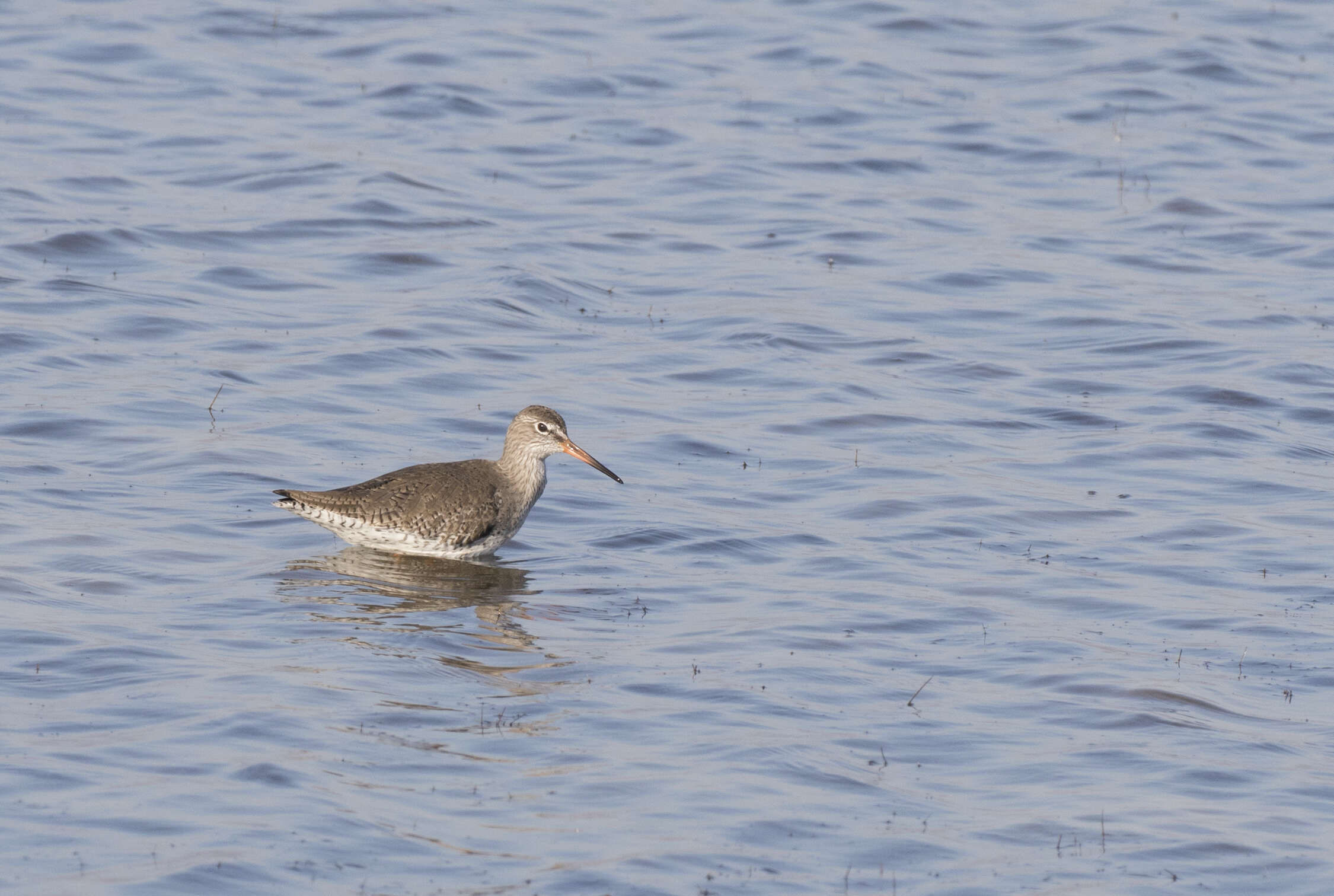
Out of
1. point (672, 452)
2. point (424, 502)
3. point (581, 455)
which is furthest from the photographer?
point (672, 452)

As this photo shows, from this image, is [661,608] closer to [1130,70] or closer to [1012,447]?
[1012,447]

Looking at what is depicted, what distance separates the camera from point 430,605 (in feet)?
47.2

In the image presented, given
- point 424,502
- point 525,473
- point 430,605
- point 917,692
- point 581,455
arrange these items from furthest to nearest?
point 581,455 < point 525,473 < point 424,502 < point 430,605 < point 917,692

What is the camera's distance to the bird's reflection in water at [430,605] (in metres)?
13.0

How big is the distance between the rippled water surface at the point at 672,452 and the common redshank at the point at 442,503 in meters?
0.31

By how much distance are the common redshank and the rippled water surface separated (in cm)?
31

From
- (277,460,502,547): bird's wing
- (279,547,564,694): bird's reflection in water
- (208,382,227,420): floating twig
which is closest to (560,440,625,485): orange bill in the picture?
(277,460,502,547): bird's wing

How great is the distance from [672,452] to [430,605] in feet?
15.6

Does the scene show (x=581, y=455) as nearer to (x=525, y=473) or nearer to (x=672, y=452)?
(x=525, y=473)

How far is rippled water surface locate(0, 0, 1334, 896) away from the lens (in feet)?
34.5

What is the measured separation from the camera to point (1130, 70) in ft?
120

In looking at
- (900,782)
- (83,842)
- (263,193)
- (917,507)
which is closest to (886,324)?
(917,507)

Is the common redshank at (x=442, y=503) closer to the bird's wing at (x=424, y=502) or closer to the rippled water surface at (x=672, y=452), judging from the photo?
the bird's wing at (x=424, y=502)

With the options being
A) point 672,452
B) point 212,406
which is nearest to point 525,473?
point 672,452
